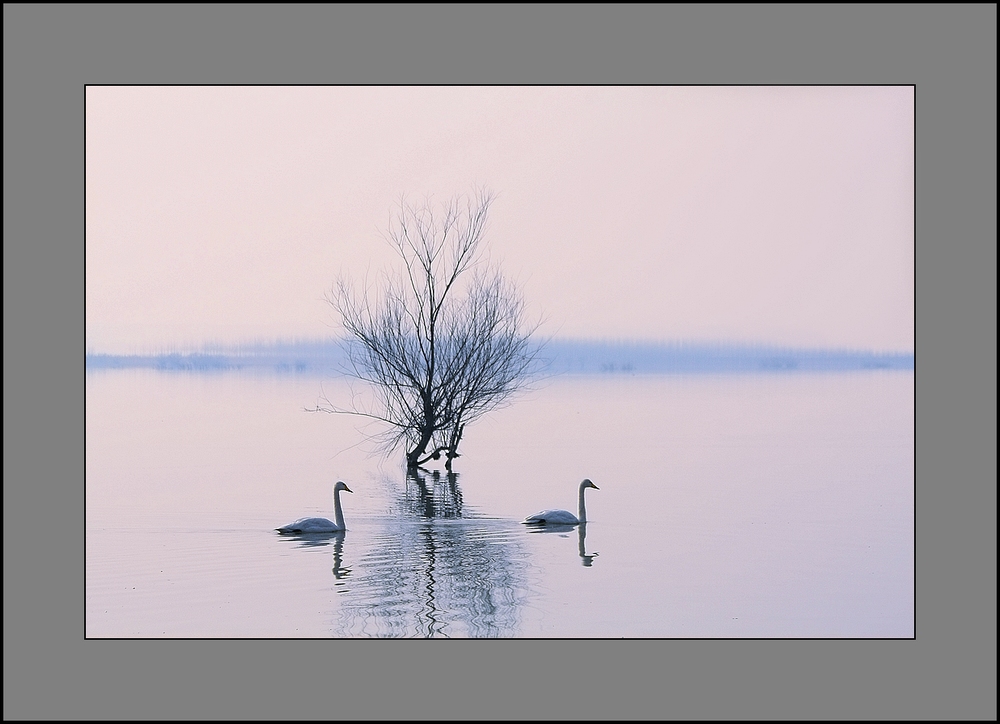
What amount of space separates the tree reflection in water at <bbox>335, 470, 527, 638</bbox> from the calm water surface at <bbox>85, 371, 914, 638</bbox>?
0.15ft

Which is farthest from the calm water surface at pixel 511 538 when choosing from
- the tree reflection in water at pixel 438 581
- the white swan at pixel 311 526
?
the white swan at pixel 311 526

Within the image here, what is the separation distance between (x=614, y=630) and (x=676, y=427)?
2722cm

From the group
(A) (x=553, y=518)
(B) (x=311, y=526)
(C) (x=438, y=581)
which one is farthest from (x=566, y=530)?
(C) (x=438, y=581)

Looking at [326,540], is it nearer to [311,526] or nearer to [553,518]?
[311,526]

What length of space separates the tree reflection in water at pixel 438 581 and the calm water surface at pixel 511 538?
4cm

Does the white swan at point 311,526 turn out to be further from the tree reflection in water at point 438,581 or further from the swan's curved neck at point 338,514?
the tree reflection in water at point 438,581

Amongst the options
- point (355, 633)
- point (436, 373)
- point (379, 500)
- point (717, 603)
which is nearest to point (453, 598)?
point (355, 633)

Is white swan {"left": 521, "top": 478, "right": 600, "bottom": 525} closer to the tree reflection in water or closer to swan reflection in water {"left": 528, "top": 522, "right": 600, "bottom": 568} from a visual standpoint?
swan reflection in water {"left": 528, "top": 522, "right": 600, "bottom": 568}

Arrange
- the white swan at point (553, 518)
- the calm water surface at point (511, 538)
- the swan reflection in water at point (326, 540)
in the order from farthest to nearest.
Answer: the white swan at point (553, 518)
the swan reflection in water at point (326, 540)
the calm water surface at point (511, 538)

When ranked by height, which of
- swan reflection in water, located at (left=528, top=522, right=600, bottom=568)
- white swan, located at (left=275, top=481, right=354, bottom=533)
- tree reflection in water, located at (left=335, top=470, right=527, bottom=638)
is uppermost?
white swan, located at (left=275, top=481, right=354, bottom=533)

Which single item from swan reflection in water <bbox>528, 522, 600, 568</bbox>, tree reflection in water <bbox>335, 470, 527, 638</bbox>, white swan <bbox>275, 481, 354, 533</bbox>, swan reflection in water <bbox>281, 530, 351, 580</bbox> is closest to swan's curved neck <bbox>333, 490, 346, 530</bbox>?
white swan <bbox>275, 481, 354, 533</bbox>

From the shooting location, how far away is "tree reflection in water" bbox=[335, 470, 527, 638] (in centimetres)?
1296

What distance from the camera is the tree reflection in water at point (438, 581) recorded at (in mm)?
12961

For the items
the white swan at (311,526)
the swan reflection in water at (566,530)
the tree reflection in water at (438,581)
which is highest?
the white swan at (311,526)
